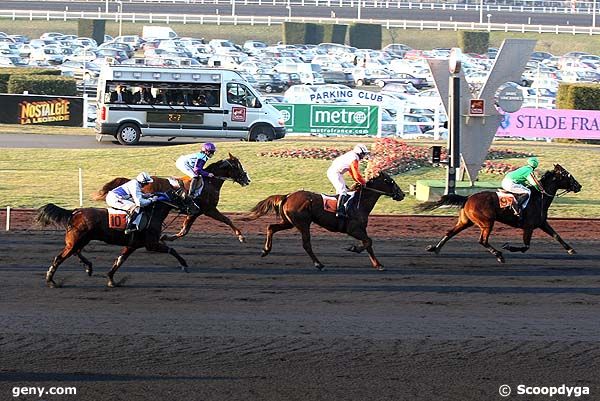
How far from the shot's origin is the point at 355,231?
48.6 feet

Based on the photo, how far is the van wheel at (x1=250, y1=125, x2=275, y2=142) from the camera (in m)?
32.5

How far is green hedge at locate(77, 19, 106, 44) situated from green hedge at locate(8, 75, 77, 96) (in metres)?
36.1

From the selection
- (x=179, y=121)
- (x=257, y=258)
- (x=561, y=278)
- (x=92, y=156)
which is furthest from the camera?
(x=179, y=121)

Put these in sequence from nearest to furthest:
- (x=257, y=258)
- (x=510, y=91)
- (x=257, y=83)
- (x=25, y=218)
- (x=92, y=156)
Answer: (x=257, y=258) → (x=25, y=218) → (x=510, y=91) → (x=92, y=156) → (x=257, y=83)

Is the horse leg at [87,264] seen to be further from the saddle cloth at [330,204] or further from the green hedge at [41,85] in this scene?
the green hedge at [41,85]

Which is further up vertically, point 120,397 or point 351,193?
point 351,193

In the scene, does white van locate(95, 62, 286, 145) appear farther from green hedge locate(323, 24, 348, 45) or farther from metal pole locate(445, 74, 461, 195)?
green hedge locate(323, 24, 348, 45)

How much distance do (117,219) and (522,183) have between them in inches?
250

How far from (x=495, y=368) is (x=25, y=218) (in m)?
11.5

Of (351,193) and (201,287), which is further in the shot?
(351,193)

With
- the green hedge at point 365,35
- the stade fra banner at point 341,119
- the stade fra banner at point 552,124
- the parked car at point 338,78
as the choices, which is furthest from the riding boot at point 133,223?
the green hedge at point 365,35

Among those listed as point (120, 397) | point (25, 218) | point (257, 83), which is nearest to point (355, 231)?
point (120, 397)

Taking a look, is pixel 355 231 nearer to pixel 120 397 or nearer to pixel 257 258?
pixel 257 258

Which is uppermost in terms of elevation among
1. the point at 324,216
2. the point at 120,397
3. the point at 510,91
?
the point at 510,91
